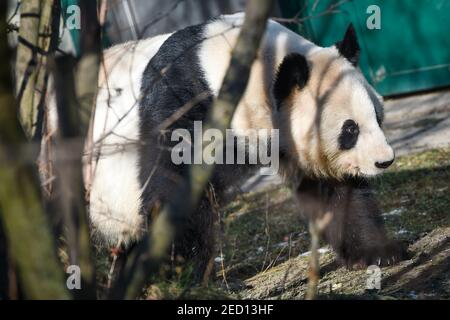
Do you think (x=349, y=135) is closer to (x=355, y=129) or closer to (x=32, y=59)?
(x=355, y=129)

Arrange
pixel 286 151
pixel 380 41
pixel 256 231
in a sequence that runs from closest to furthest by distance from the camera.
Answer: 1. pixel 286 151
2. pixel 256 231
3. pixel 380 41

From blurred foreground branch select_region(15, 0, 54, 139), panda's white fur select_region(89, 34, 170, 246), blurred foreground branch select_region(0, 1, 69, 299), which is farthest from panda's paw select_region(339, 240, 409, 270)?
blurred foreground branch select_region(0, 1, 69, 299)

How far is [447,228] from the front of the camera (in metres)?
5.75

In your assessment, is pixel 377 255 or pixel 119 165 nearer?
pixel 377 255

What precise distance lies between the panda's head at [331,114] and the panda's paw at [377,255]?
48 centimetres

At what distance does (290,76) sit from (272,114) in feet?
0.98

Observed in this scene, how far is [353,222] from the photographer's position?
219 inches

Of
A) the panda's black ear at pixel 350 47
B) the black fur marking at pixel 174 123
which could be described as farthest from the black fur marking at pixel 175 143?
the panda's black ear at pixel 350 47

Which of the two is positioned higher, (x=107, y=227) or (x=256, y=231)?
(x=107, y=227)

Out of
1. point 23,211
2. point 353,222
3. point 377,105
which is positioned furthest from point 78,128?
point 353,222

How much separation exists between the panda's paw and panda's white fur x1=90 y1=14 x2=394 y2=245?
0.48 metres

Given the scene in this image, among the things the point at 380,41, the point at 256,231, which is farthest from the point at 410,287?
the point at 380,41
